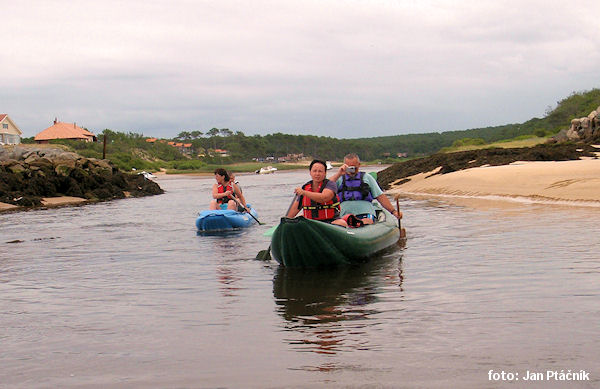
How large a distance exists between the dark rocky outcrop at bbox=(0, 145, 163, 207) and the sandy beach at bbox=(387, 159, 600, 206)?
1829cm

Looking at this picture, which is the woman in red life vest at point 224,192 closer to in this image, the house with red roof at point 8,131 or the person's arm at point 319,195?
the person's arm at point 319,195

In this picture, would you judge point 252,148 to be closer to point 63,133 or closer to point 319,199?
point 63,133

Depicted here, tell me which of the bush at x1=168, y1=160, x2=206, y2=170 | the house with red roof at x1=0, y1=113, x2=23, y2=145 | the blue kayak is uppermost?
the house with red roof at x1=0, y1=113, x2=23, y2=145

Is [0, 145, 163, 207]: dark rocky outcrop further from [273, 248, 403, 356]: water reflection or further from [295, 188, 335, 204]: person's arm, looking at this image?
[273, 248, 403, 356]: water reflection

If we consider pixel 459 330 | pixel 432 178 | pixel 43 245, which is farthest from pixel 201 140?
pixel 459 330

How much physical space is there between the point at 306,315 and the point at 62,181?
31.5m

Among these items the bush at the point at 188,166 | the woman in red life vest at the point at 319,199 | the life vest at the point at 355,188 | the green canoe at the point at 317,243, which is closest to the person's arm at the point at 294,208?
the woman in red life vest at the point at 319,199

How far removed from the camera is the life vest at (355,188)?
40.8ft

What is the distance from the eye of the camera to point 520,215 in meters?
17.3

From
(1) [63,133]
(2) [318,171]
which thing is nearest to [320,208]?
(2) [318,171]

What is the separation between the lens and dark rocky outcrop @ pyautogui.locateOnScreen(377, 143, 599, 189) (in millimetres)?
29297

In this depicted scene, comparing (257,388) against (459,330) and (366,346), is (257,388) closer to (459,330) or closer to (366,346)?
(366,346)

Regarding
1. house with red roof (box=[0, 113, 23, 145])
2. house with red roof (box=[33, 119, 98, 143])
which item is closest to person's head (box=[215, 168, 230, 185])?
house with red roof (box=[0, 113, 23, 145])

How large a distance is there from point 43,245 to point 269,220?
26.4 ft
